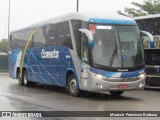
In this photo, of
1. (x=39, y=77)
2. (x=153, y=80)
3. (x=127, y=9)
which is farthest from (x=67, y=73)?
(x=127, y=9)

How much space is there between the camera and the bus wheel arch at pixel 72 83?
17.3 meters

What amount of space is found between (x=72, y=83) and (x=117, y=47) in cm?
256

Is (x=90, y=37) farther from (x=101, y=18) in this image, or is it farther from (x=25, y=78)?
(x=25, y=78)

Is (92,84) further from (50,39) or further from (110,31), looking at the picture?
(50,39)

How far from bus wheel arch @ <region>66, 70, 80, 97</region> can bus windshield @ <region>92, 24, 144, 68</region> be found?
172 centimetres

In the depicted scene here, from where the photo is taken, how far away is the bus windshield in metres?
16.2

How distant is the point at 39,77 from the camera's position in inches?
851

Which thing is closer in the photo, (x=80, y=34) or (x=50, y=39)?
(x=80, y=34)

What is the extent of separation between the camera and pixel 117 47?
53.6 feet

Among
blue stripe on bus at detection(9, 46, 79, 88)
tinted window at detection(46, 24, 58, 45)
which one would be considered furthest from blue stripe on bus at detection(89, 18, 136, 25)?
tinted window at detection(46, 24, 58, 45)

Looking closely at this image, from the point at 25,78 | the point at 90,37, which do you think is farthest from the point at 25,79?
the point at 90,37

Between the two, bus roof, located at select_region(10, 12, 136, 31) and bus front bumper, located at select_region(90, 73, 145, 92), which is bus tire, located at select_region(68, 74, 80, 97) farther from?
bus roof, located at select_region(10, 12, 136, 31)

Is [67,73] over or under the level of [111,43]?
under

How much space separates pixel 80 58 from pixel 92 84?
129cm
